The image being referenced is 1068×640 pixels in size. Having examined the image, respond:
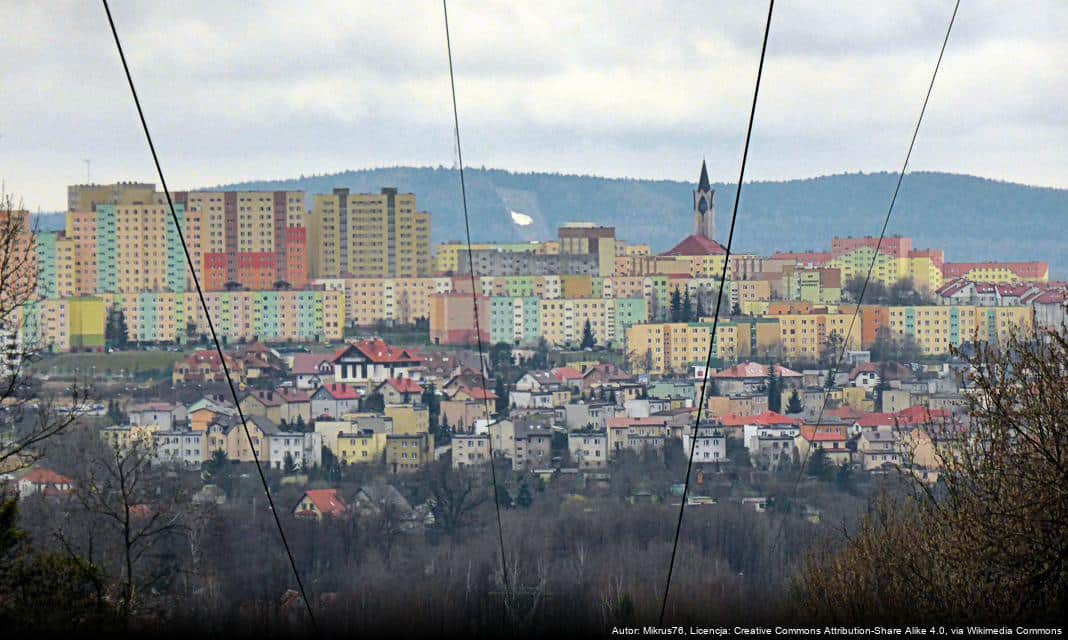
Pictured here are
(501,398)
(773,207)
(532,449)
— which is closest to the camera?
(532,449)

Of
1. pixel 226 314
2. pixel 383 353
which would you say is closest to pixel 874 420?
pixel 383 353

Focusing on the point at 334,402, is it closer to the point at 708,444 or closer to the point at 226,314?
the point at 708,444

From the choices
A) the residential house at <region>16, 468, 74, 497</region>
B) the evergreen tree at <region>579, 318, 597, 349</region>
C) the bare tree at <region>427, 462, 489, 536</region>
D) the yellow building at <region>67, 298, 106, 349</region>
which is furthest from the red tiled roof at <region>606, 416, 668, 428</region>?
the residential house at <region>16, 468, 74, 497</region>

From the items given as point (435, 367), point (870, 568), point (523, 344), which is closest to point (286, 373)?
point (435, 367)

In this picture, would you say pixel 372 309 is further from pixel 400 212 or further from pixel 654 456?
pixel 654 456

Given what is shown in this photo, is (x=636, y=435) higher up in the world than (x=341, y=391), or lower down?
lower down

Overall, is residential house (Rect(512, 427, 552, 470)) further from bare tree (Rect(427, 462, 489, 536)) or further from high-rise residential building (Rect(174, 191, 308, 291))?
high-rise residential building (Rect(174, 191, 308, 291))
